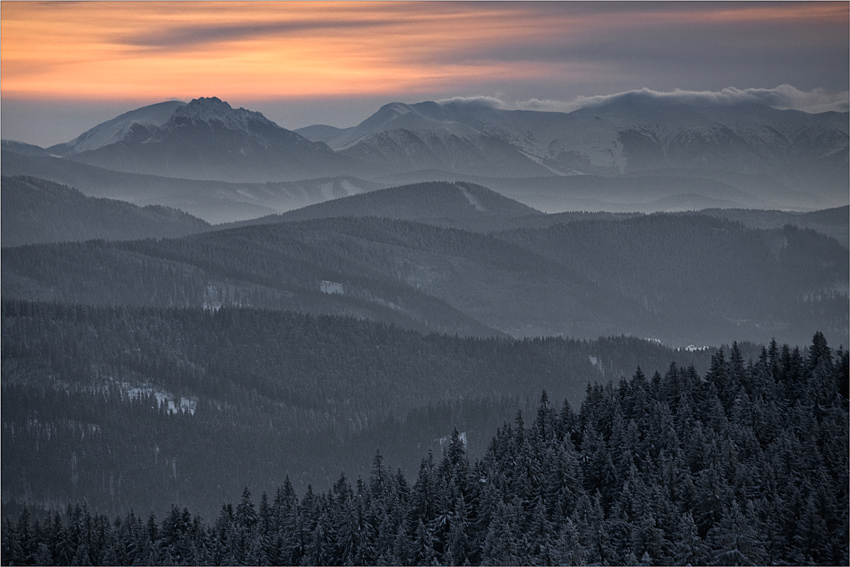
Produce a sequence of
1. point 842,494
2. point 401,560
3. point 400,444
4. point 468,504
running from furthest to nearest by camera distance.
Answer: point 400,444
point 468,504
point 401,560
point 842,494

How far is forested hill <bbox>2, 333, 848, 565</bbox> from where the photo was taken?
8844cm

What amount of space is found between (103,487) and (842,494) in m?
122

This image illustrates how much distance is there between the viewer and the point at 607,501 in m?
101

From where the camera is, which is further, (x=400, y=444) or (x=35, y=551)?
(x=400, y=444)

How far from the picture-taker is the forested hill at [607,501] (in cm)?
8844

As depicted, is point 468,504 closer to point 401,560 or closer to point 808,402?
point 401,560

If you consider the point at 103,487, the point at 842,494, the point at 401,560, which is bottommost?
the point at 103,487

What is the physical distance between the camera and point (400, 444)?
196 m

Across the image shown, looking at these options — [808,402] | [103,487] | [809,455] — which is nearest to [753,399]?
[808,402]

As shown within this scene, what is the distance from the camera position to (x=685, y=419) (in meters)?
109

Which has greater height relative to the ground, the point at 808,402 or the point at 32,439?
the point at 808,402

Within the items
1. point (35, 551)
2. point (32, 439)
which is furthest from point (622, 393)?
point (32, 439)

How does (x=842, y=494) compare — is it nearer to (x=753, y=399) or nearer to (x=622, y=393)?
(x=753, y=399)

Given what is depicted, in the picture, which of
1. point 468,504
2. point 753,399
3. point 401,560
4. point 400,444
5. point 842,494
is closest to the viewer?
point 842,494
